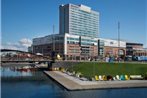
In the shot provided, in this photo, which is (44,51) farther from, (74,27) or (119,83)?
(119,83)

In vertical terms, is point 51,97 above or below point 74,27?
below

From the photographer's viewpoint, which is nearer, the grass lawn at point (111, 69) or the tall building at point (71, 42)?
the grass lawn at point (111, 69)

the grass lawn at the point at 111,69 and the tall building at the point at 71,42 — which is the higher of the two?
the tall building at the point at 71,42

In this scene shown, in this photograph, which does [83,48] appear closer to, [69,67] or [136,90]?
[69,67]

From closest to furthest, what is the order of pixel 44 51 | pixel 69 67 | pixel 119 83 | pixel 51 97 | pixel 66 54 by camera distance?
1. pixel 51 97
2. pixel 119 83
3. pixel 69 67
4. pixel 66 54
5. pixel 44 51

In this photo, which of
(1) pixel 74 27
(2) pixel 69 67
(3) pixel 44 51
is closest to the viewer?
(2) pixel 69 67

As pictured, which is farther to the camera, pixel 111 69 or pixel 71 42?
pixel 71 42

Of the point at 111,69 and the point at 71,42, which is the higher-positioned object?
the point at 71,42

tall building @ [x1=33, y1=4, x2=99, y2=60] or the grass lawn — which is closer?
the grass lawn

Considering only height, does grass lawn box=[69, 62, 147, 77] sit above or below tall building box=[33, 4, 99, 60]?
below

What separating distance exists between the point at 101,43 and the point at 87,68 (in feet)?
333

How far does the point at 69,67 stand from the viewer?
95.8m

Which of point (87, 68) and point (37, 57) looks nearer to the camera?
point (87, 68)

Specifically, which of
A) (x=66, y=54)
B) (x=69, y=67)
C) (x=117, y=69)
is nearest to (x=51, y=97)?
(x=117, y=69)
